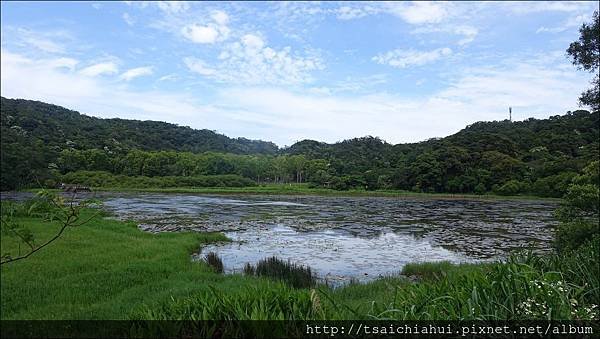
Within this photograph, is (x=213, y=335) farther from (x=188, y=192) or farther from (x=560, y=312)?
(x=188, y=192)

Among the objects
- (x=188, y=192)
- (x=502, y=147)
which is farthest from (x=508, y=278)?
(x=502, y=147)

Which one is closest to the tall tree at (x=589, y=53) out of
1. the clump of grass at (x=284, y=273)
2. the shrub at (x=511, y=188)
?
the clump of grass at (x=284, y=273)

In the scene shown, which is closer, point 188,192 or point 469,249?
point 469,249

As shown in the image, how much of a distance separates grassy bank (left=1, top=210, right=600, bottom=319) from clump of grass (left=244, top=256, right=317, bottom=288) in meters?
1.04

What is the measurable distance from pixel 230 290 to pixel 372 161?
100 meters

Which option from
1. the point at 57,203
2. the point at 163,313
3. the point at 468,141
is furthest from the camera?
the point at 468,141

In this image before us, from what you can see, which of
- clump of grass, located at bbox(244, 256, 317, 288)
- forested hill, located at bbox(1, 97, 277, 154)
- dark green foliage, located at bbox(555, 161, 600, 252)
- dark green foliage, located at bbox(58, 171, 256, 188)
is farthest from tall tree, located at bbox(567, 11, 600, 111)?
forested hill, located at bbox(1, 97, 277, 154)

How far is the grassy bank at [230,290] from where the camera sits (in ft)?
15.0

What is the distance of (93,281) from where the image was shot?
9875mm

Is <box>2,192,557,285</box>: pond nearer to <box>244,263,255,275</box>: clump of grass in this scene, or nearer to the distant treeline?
<box>244,263,255,275</box>: clump of grass

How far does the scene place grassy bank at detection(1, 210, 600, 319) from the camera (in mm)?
4582

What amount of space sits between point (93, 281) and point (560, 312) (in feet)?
30.3

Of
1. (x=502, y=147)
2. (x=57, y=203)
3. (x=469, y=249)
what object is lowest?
(x=469, y=249)

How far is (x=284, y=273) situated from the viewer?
12.2 meters
